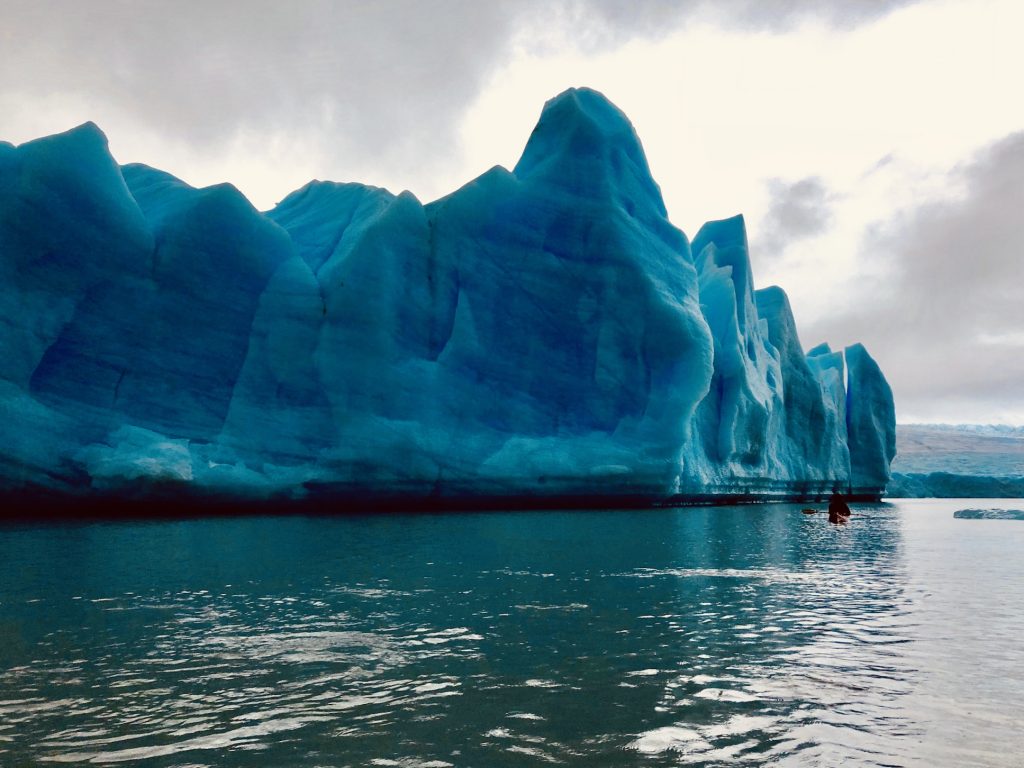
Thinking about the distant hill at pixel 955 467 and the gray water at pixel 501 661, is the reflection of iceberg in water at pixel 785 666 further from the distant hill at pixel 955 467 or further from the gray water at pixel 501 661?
the distant hill at pixel 955 467

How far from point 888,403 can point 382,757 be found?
52.8 meters

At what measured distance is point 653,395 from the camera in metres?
26.6

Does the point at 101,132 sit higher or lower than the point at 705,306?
higher

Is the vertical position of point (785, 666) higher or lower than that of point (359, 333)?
lower

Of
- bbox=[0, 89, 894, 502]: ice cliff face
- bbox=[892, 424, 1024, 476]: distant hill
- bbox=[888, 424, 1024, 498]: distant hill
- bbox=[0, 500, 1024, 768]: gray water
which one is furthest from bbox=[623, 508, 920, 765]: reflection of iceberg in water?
bbox=[892, 424, 1024, 476]: distant hill

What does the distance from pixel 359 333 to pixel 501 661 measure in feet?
63.4

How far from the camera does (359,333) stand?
23688 millimetres

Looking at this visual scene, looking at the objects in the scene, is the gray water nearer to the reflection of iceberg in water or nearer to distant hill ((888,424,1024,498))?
the reflection of iceberg in water

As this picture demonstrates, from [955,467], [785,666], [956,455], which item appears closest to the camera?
[785,666]

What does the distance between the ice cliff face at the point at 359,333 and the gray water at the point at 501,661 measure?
34.1 feet

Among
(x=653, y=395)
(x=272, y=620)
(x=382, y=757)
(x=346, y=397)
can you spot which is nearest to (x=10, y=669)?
(x=272, y=620)

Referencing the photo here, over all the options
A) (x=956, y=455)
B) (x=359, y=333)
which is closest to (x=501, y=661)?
(x=359, y=333)

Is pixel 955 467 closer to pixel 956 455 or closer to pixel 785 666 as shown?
pixel 956 455

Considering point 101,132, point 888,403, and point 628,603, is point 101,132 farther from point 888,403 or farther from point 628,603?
point 888,403
